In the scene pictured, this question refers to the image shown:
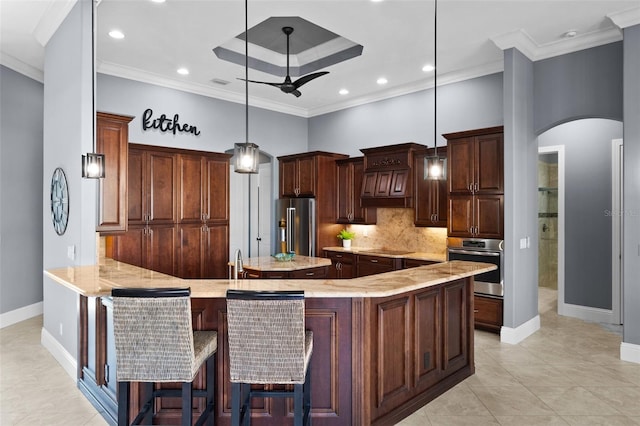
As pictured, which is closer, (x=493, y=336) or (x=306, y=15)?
(x=306, y=15)

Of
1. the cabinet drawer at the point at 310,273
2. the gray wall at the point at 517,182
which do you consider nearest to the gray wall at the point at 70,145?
the cabinet drawer at the point at 310,273

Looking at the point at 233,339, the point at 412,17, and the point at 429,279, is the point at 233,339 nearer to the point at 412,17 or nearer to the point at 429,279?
the point at 429,279

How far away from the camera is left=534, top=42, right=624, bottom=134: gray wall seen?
4.40 meters

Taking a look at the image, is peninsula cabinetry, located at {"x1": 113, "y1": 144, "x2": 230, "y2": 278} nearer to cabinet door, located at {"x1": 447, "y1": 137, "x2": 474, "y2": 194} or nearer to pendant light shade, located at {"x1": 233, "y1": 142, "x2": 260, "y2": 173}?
pendant light shade, located at {"x1": 233, "y1": 142, "x2": 260, "y2": 173}

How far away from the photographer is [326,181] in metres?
7.00

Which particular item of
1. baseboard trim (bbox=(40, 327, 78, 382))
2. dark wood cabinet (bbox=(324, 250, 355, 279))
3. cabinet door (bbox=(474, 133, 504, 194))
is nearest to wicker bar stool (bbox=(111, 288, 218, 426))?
baseboard trim (bbox=(40, 327, 78, 382))

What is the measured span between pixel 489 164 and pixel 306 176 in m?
3.12

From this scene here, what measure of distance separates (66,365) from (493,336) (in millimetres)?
4617

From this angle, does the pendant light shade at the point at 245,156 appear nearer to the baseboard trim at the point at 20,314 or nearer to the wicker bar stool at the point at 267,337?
the wicker bar stool at the point at 267,337

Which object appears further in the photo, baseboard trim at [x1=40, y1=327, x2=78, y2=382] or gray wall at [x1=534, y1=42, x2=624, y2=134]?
gray wall at [x1=534, y1=42, x2=624, y2=134]

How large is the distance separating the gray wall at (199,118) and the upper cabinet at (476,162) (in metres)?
3.45

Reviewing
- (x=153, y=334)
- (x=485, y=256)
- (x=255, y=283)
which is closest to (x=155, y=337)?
(x=153, y=334)

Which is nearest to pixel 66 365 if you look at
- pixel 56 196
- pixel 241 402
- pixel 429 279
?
pixel 56 196

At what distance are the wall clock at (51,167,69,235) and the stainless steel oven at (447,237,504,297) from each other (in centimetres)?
438
